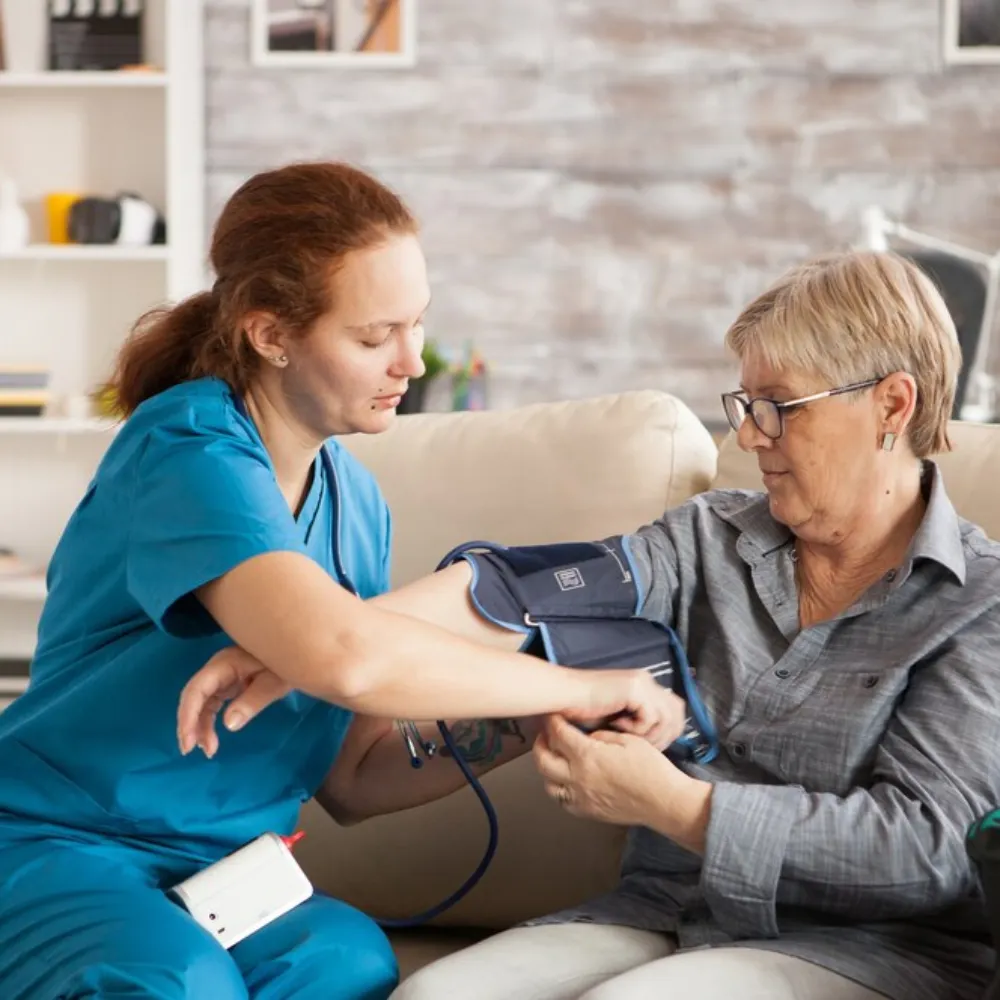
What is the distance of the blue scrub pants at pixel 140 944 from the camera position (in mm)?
→ 1326

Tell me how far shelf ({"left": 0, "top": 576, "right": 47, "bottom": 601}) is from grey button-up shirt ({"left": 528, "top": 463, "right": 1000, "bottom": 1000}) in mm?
2833

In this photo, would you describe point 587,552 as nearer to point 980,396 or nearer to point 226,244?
point 226,244

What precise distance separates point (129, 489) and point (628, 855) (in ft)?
2.19

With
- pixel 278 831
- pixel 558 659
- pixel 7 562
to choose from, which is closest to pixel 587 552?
pixel 558 659

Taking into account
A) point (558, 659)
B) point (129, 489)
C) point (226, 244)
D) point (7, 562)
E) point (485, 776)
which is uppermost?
point (226, 244)

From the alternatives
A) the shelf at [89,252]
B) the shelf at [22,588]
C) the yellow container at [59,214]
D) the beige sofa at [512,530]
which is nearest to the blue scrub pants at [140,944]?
the beige sofa at [512,530]

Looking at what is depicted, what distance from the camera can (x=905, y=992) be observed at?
1.39m

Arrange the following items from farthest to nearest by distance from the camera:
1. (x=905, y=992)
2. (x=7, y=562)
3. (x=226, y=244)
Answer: (x=7, y=562), (x=226, y=244), (x=905, y=992)

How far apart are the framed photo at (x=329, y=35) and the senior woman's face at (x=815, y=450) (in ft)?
9.88

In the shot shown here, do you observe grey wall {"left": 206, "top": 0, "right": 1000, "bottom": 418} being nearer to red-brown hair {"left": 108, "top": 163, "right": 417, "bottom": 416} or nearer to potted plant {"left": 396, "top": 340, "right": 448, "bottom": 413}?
potted plant {"left": 396, "top": 340, "right": 448, "bottom": 413}

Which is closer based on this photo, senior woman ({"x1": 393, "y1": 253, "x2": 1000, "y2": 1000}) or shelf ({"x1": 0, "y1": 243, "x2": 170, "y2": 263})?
senior woman ({"x1": 393, "y1": 253, "x2": 1000, "y2": 1000})

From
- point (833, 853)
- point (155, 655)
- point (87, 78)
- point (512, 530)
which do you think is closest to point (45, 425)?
point (87, 78)

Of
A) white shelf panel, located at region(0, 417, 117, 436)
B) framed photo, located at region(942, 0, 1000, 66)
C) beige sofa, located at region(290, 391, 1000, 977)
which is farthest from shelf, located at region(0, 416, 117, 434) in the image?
framed photo, located at region(942, 0, 1000, 66)

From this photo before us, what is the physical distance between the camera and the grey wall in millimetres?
4230
